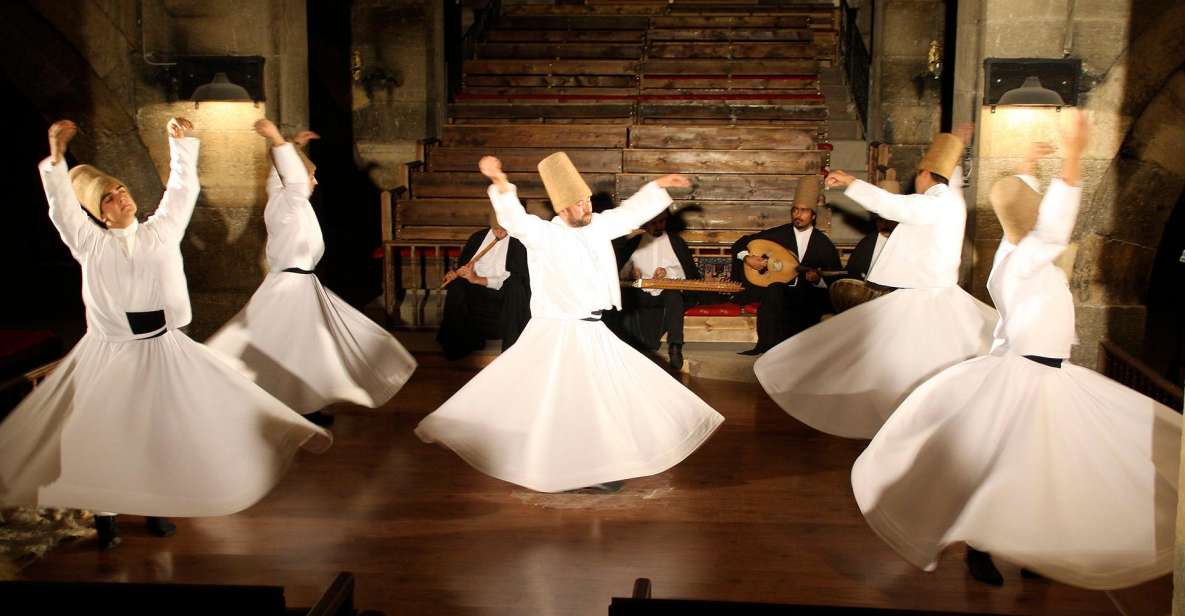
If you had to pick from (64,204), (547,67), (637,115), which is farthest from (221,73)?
(547,67)

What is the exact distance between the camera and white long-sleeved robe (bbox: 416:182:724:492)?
5.30 metres

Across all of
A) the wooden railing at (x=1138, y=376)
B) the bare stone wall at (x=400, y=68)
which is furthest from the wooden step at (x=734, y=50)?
the wooden railing at (x=1138, y=376)

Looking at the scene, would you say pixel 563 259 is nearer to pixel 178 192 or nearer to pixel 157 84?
pixel 178 192

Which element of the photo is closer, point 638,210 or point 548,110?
point 638,210

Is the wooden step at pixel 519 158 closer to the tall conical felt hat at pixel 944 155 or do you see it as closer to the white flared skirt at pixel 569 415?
the tall conical felt hat at pixel 944 155

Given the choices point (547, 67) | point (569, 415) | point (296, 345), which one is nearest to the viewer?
point (569, 415)

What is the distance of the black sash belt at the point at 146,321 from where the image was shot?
193 inches

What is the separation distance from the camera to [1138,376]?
6.00m

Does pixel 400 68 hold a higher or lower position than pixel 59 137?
higher

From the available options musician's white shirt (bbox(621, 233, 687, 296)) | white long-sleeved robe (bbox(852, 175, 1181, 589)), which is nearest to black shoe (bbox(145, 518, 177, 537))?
white long-sleeved robe (bbox(852, 175, 1181, 589))

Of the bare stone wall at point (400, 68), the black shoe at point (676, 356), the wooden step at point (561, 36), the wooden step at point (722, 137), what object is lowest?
the black shoe at point (676, 356)

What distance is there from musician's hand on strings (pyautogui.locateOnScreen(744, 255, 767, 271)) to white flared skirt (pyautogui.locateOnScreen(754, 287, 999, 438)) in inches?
63.5

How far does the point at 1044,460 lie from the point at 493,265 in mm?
5231

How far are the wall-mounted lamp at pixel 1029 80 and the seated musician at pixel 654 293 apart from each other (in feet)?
8.49
